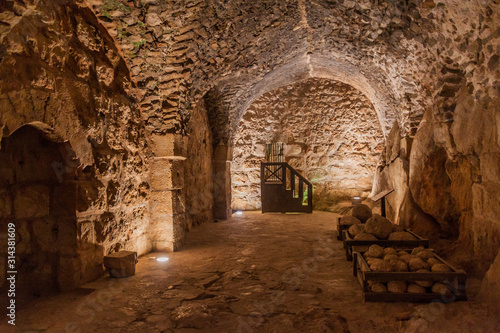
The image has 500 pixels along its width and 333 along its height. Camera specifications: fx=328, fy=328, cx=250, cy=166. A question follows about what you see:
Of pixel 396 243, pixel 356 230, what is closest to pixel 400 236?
pixel 396 243

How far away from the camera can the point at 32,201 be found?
2.68m

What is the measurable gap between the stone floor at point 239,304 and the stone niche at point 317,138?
457cm

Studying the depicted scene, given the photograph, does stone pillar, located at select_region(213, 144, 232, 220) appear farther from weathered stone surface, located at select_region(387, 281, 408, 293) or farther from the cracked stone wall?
weathered stone surface, located at select_region(387, 281, 408, 293)

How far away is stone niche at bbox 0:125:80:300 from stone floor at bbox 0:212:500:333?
0.23 meters

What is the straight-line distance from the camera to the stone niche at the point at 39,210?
254 cm

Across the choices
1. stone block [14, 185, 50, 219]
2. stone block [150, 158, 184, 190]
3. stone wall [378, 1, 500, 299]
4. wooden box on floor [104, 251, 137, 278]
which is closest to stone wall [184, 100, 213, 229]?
stone block [150, 158, 184, 190]

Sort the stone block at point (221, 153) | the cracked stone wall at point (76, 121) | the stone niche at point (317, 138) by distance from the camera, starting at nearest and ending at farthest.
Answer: the cracked stone wall at point (76, 121), the stone block at point (221, 153), the stone niche at point (317, 138)

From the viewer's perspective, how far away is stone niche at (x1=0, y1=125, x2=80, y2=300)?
254 cm

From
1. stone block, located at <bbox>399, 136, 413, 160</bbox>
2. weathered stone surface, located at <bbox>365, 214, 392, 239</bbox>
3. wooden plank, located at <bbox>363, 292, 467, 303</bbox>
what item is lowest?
wooden plank, located at <bbox>363, 292, 467, 303</bbox>

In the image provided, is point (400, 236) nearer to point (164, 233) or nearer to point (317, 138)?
point (164, 233)

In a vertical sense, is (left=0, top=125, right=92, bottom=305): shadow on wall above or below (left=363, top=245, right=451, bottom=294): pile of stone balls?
above

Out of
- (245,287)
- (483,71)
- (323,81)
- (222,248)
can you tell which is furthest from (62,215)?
(323,81)

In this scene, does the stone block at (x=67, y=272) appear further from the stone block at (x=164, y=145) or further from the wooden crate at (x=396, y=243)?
the wooden crate at (x=396, y=243)

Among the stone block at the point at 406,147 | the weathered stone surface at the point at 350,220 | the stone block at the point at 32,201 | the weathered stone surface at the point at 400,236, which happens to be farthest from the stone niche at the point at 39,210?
the stone block at the point at 406,147
